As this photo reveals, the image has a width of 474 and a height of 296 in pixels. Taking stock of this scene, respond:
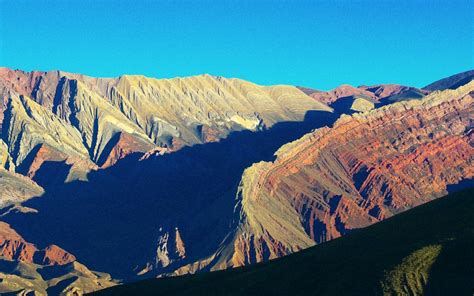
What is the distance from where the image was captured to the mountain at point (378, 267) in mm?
139125

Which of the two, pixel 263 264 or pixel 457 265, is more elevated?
pixel 263 264

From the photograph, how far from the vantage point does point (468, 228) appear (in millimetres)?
151500

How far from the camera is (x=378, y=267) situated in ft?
482

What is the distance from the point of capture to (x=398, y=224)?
170 m

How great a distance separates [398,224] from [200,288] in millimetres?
33696

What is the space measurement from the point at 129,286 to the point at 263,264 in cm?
2421

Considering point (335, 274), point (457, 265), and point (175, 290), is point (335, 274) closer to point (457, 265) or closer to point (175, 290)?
point (457, 265)

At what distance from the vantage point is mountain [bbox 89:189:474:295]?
5477 inches

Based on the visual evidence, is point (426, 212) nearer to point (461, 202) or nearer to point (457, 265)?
point (461, 202)

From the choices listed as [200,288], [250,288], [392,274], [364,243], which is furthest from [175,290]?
[392,274]

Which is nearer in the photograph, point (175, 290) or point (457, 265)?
point (457, 265)

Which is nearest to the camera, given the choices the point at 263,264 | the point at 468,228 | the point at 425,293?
the point at 425,293

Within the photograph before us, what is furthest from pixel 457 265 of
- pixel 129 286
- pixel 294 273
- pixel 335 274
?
pixel 129 286

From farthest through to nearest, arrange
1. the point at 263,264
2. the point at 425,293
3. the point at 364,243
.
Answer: the point at 263,264 → the point at 364,243 → the point at 425,293
